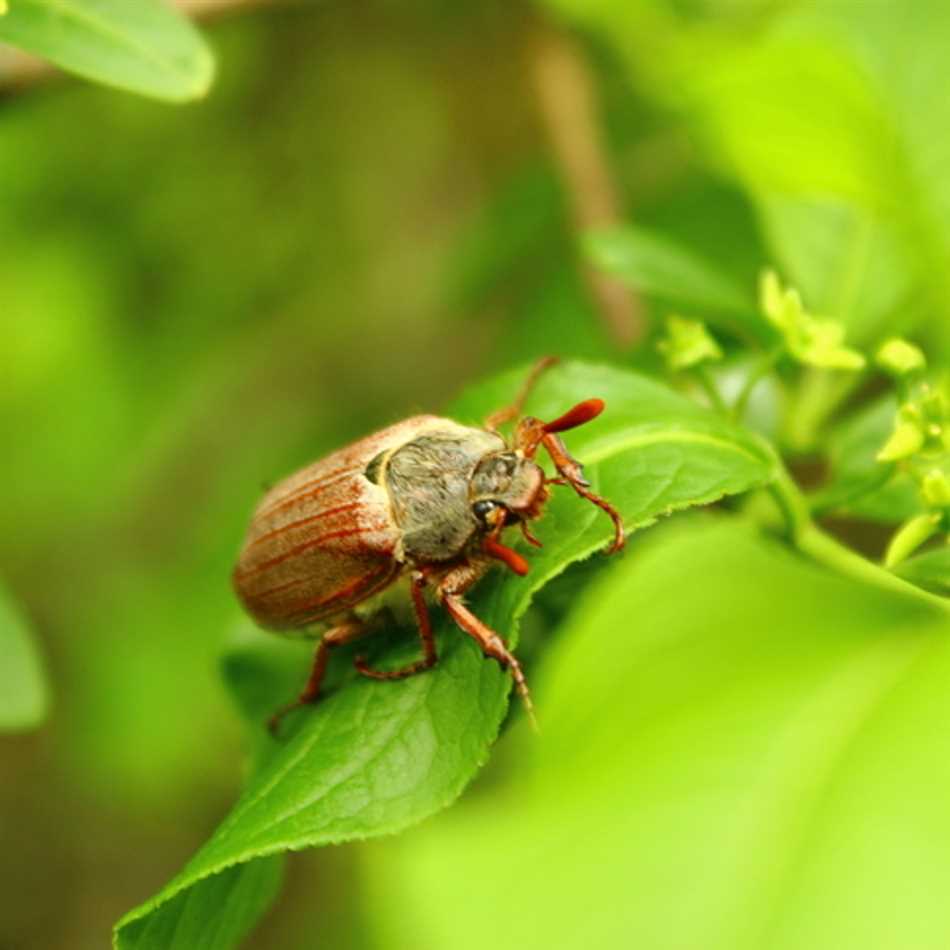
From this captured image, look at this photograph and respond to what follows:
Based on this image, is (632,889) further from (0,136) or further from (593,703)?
(0,136)

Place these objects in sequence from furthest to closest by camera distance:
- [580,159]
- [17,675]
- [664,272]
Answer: [580,159]
[664,272]
[17,675]

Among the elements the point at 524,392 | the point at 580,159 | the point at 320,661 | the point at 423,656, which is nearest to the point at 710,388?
the point at 524,392

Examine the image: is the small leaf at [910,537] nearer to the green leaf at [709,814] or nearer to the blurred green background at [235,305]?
the green leaf at [709,814]

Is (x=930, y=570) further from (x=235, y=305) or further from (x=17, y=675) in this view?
(x=235, y=305)

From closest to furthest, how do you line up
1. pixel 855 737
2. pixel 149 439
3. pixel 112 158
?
1. pixel 855 737
2. pixel 112 158
3. pixel 149 439

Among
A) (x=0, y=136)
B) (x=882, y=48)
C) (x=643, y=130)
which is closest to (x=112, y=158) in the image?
(x=0, y=136)

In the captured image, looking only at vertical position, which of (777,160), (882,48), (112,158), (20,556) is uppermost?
(112,158)
